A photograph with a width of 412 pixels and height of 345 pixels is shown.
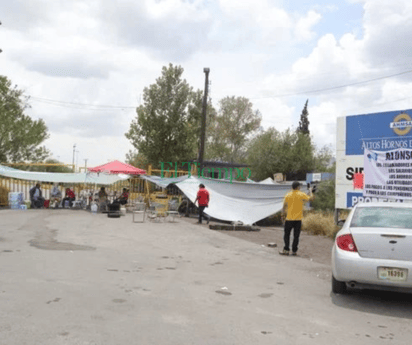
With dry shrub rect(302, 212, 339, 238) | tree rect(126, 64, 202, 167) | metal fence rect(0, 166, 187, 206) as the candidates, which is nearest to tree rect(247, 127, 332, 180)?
tree rect(126, 64, 202, 167)

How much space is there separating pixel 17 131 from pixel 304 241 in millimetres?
25114

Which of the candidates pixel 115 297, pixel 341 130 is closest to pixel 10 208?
pixel 341 130

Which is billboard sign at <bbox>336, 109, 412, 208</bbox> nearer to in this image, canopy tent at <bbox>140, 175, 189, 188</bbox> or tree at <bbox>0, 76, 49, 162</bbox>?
canopy tent at <bbox>140, 175, 189, 188</bbox>

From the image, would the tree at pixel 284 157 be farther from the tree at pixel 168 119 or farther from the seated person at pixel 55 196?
the seated person at pixel 55 196

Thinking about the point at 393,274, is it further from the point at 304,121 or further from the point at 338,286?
the point at 304,121

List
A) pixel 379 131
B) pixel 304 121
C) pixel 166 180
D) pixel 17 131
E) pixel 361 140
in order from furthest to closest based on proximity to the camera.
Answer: pixel 304 121 < pixel 17 131 < pixel 166 180 < pixel 361 140 < pixel 379 131

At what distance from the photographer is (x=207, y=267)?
9172 millimetres

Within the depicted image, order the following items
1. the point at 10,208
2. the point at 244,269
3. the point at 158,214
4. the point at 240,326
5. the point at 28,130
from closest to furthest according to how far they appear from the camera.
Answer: the point at 240,326 < the point at 244,269 < the point at 158,214 < the point at 10,208 < the point at 28,130

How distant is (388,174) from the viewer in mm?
13312

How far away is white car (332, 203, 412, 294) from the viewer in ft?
21.0

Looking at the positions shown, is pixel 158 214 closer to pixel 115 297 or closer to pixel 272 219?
pixel 272 219

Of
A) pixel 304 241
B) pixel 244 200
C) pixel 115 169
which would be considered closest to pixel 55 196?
pixel 115 169

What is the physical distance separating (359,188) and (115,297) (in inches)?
397

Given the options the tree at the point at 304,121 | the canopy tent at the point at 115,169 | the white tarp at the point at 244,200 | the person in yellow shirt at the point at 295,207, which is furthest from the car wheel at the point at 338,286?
the tree at the point at 304,121
